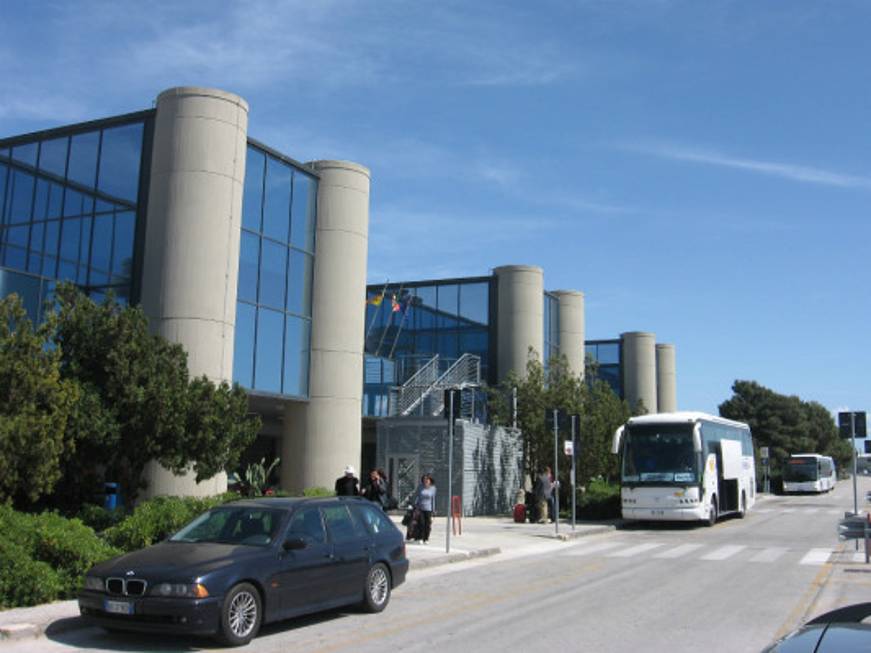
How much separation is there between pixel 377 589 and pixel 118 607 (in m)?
3.43

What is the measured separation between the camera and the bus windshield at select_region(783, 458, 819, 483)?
55.3m

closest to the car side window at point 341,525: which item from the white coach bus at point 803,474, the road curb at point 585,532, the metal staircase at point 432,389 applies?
the road curb at point 585,532

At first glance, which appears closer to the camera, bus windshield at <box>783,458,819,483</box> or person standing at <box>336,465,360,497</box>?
person standing at <box>336,465,360,497</box>

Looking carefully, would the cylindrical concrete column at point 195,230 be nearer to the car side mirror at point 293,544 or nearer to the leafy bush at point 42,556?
the leafy bush at point 42,556

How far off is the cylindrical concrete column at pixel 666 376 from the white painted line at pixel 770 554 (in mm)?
44247

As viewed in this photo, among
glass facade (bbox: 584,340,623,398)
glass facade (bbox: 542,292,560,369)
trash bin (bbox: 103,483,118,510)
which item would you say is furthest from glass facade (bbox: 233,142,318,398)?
glass facade (bbox: 584,340,623,398)

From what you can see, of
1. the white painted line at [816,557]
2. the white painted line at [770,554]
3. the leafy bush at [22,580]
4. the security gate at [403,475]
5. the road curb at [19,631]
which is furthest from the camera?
the security gate at [403,475]

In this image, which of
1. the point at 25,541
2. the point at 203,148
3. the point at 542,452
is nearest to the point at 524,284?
the point at 542,452

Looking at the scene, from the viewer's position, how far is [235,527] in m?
10.0

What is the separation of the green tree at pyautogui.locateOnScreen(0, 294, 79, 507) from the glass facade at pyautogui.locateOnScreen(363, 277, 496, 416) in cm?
2681

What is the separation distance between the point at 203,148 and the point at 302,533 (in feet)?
49.7

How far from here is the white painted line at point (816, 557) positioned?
17084 mm

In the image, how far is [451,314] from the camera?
139 ft

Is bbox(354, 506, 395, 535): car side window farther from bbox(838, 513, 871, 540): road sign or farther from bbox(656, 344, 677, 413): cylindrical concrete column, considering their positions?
bbox(656, 344, 677, 413): cylindrical concrete column
